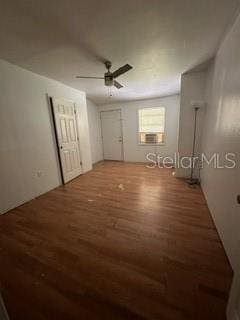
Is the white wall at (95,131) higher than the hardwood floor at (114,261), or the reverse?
the white wall at (95,131)

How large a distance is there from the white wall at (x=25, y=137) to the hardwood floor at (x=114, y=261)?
0.39 m

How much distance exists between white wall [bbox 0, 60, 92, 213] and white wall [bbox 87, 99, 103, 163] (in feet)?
6.37

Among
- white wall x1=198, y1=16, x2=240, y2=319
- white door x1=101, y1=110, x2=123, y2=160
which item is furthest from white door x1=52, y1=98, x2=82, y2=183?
white wall x1=198, y1=16, x2=240, y2=319

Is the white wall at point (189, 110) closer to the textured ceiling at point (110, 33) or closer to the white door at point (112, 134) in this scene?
the textured ceiling at point (110, 33)

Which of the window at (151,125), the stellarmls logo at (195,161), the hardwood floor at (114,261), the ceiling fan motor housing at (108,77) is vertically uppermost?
the ceiling fan motor housing at (108,77)

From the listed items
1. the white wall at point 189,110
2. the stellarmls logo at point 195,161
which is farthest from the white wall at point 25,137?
the stellarmls logo at point 195,161

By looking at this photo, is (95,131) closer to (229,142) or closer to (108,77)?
(108,77)

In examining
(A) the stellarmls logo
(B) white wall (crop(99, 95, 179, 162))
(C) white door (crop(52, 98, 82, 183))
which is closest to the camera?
(A) the stellarmls logo

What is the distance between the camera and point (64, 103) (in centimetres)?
359

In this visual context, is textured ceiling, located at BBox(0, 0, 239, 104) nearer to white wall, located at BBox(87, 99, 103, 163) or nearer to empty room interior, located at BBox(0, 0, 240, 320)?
empty room interior, located at BBox(0, 0, 240, 320)

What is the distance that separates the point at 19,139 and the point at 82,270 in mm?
2418

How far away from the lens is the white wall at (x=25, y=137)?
7.98 feet

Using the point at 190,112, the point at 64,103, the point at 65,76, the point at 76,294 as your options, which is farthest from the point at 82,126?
the point at 76,294

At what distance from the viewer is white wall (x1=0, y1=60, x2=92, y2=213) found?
2.43m
